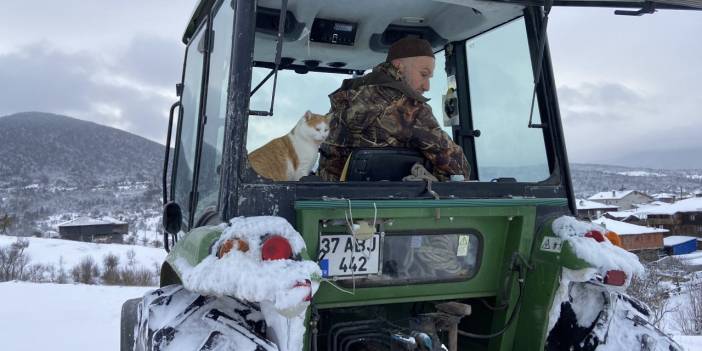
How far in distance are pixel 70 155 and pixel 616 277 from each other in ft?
394

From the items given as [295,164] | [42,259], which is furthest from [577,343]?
[42,259]

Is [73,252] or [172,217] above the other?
[172,217]

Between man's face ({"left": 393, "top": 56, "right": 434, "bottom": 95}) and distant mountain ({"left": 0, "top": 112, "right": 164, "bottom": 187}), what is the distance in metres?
96.0

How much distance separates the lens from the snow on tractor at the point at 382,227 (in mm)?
2092

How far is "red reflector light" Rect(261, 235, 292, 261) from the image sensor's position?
200 cm

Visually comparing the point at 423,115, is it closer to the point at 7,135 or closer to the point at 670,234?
the point at 670,234

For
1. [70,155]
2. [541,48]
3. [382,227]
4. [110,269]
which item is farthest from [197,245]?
[70,155]

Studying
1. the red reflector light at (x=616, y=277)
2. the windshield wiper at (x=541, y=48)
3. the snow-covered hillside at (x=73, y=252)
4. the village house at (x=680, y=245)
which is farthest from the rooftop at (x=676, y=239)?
the red reflector light at (x=616, y=277)

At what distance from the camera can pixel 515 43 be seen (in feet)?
11.3

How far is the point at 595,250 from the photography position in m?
2.73

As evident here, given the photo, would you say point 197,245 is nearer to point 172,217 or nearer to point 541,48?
point 172,217

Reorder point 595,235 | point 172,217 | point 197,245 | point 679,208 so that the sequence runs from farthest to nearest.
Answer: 1. point 679,208
2. point 172,217
3. point 595,235
4. point 197,245

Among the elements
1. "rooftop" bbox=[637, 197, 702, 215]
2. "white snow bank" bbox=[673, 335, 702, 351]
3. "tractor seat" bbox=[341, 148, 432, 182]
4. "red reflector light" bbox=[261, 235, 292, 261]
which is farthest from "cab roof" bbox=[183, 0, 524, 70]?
"rooftop" bbox=[637, 197, 702, 215]

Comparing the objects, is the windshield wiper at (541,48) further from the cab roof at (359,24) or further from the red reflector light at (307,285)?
the red reflector light at (307,285)
